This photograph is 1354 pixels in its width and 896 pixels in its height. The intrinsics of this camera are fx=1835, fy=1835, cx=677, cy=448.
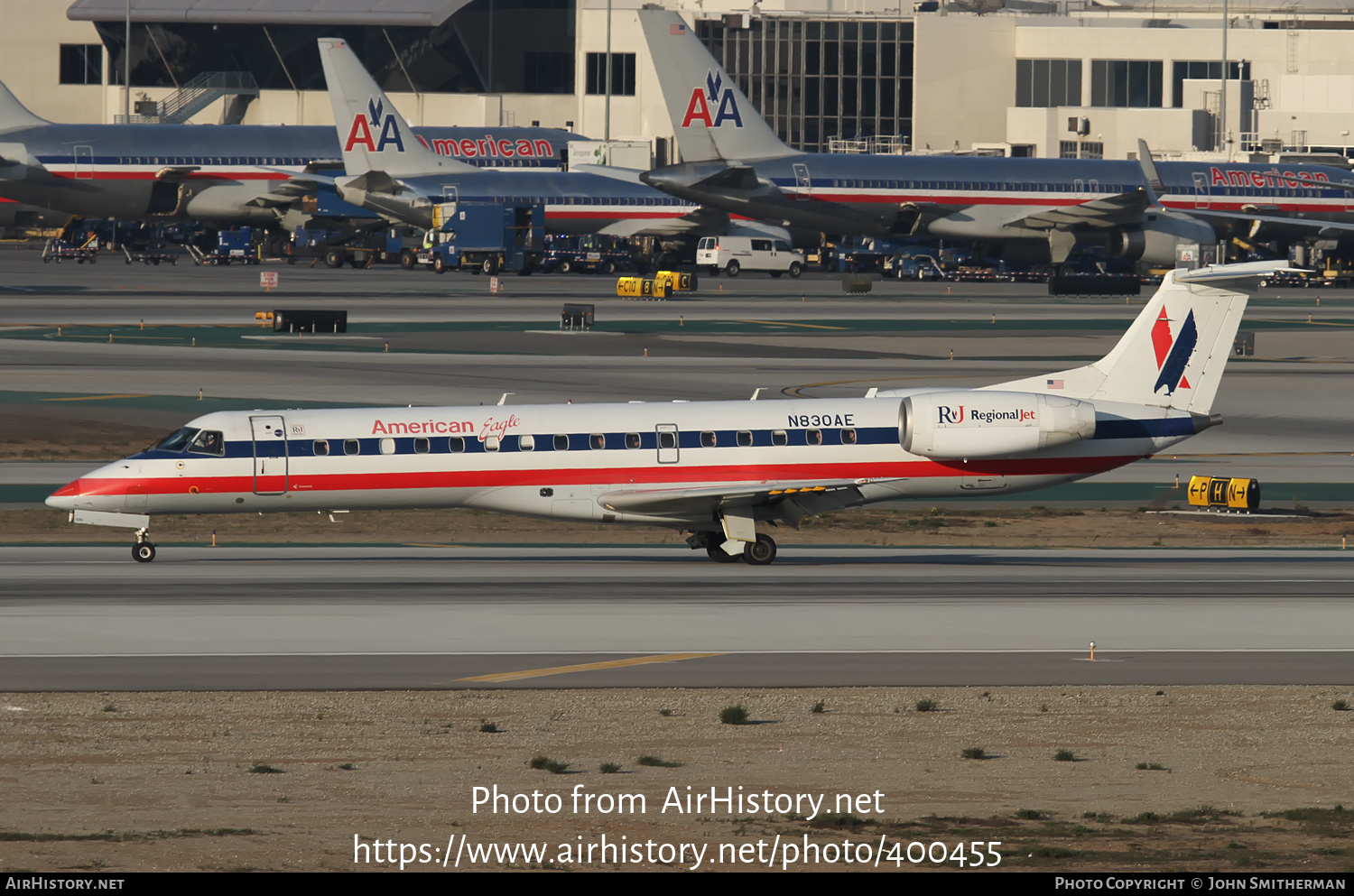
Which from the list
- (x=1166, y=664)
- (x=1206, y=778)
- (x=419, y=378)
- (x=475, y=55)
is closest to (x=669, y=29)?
(x=419, y=378)

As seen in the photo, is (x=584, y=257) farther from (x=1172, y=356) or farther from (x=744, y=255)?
(x=1172, y=356)

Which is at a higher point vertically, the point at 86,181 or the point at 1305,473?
the point at 86,181

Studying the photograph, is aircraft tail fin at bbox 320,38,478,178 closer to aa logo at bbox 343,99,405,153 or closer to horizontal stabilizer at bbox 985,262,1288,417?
aa logo at bbox 343,99,405,153

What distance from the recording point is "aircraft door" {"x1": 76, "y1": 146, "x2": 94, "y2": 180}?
125000 millimetres

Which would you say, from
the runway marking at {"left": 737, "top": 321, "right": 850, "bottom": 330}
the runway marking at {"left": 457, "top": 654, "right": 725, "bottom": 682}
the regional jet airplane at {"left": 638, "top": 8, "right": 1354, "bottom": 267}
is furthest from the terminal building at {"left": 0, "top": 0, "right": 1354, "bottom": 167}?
the runway marking at {"left": 457, "top": 654, "right": 725, "bottom": 682}

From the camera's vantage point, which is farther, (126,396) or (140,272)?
(140,272)

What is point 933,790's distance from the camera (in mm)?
20922

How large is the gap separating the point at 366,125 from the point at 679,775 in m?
97.8

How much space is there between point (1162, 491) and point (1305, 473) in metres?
5.09

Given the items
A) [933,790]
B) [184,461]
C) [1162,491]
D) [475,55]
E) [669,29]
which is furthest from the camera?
[475,55]

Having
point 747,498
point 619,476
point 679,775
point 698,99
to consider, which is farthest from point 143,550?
point 698,99


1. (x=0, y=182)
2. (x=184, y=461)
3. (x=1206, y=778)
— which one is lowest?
(x=1206, y=778)

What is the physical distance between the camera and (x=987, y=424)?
36.9 meters

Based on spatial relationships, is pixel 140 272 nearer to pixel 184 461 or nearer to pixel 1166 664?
pixel 184 461
